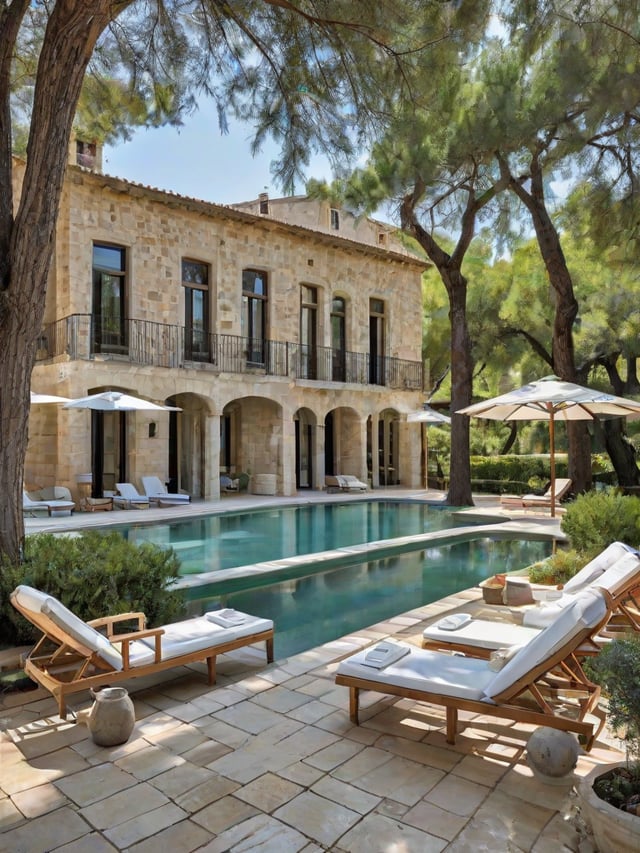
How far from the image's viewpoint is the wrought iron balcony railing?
14.5 meters

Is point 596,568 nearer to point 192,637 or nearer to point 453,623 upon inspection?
point 453,623

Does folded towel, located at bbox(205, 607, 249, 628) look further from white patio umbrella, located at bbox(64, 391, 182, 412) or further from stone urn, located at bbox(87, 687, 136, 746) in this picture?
white patio umbrella, located at bbox(64, 391, 182, 412)

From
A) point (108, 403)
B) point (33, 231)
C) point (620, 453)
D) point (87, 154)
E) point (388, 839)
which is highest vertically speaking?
point (87, 154)

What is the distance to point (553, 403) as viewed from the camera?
11758 mm

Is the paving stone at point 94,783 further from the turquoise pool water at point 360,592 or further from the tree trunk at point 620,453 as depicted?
the tree trunk at point 620,453

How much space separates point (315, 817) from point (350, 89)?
22.3 feet

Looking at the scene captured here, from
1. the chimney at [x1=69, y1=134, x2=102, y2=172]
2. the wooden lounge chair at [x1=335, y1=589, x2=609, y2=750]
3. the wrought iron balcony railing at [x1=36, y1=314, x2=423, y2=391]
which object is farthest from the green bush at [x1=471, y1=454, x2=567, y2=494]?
the wooden lounge chair at [x1=335, y1=589, x2=609, y2=750]

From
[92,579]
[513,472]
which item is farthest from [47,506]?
[513,472]

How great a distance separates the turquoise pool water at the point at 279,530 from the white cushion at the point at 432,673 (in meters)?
5.27

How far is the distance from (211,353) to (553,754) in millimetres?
14919

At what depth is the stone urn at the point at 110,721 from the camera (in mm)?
3166

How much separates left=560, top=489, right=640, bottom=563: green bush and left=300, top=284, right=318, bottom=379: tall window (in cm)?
1192

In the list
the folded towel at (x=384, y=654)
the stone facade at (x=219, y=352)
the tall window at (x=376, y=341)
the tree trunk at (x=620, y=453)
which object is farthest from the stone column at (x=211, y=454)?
the folded towel at (x=384, y=654)

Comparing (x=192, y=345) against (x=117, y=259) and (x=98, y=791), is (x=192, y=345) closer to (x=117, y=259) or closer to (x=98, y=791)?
(x=117, y=259)
